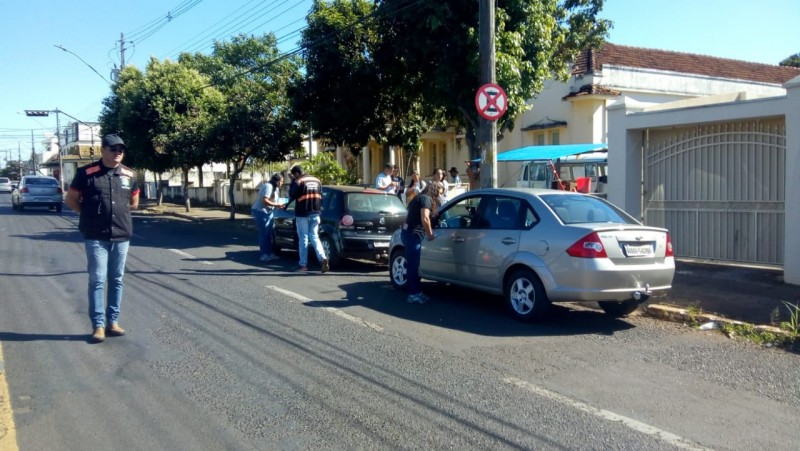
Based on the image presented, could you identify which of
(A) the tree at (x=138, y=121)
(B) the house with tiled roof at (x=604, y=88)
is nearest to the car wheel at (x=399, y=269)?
(B) the house with tiled roof at (x=604, y=88)

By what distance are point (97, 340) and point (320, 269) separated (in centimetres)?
568

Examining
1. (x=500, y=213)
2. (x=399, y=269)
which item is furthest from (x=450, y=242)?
(x=399, y=269)

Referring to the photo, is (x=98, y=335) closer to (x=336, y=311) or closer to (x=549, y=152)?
(x=336, y=311)

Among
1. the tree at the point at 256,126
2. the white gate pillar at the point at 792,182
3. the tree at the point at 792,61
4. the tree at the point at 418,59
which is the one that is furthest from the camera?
the tree at the point at 792,61

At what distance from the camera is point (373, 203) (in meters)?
12.9

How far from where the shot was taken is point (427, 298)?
31.0 ft

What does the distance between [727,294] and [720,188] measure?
8.85 feet

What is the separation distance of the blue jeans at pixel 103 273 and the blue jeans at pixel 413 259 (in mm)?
3648

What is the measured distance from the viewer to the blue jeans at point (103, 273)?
273 inches

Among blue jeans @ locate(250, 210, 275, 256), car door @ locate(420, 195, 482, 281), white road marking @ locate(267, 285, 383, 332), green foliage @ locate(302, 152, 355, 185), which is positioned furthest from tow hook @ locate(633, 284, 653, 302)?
green foliage @ locate(302, 152, 355, 185)

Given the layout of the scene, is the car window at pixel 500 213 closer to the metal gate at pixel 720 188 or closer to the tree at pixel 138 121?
the metal gate at pixel 720 188

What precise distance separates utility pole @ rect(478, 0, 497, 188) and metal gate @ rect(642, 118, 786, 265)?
2.79 metres

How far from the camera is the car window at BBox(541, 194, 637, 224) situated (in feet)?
26.7

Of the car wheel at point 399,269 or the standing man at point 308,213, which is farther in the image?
the standing man at point 308,213
